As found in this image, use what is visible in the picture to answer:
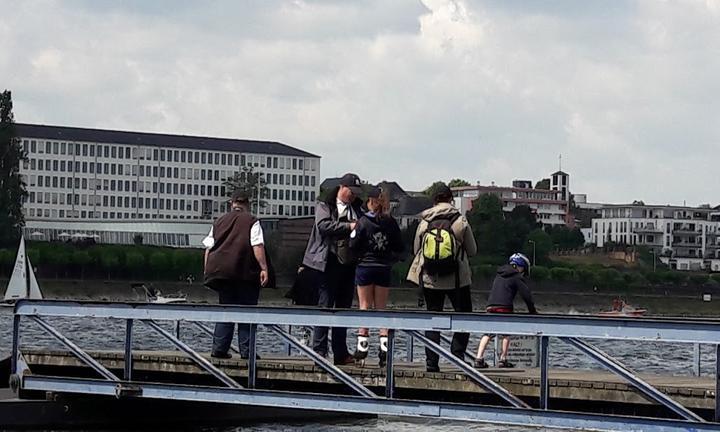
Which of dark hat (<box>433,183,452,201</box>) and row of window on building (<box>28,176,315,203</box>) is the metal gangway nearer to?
dark hat (<box>433,183,452,201</box>)

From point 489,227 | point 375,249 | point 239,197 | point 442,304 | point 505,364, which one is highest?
point 489,227

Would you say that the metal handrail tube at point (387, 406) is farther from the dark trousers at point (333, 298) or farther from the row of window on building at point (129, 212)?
the row of window on building at point (129, 212)

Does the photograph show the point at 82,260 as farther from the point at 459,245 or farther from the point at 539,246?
the point at 459,245

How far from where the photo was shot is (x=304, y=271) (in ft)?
63.1

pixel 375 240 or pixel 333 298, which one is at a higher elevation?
pixel 375 240

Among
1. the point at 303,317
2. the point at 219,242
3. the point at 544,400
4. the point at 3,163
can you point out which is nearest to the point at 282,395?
the point at 303,317

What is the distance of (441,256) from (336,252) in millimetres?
1591

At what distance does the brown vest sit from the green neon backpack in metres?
2.29

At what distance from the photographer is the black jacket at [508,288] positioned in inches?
704

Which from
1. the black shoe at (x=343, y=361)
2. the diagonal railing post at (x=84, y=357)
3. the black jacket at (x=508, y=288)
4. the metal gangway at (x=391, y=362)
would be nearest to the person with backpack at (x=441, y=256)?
the metal gangway at (x=391, y=362)

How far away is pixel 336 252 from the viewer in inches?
653

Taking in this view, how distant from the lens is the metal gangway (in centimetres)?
1352

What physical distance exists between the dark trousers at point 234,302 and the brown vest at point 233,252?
A: 7.2 inches

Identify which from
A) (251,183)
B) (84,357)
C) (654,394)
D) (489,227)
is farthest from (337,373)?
(251,183)
